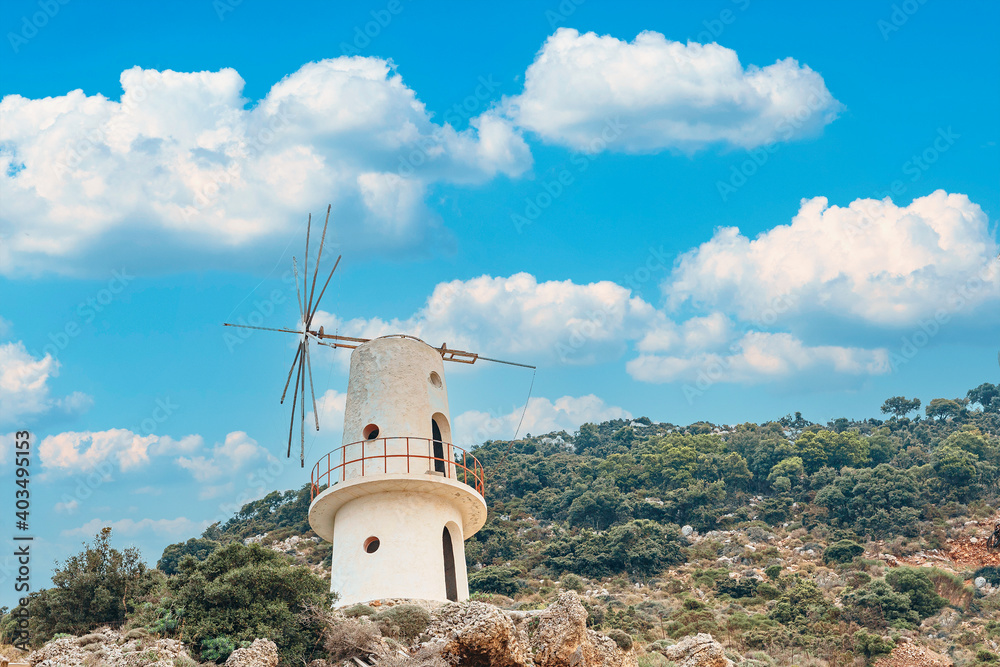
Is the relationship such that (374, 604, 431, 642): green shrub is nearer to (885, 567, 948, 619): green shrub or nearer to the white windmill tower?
the white windmill tower

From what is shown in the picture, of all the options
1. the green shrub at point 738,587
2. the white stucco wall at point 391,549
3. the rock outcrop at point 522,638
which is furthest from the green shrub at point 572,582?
the rock outcrop at point 522,638

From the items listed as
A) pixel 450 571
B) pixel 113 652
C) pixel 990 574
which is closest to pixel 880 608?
pixel 990 574

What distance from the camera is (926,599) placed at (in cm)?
4256

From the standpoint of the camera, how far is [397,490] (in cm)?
2342

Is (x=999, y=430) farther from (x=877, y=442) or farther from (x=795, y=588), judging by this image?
(x=795, y=588)

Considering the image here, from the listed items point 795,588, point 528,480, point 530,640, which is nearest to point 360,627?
point 530,640

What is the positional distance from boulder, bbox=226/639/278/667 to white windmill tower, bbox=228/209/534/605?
15.7 ft

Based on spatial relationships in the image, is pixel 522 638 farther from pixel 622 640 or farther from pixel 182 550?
pixel 182 550

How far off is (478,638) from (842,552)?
40539 mm

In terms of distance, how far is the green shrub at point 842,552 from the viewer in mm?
52562

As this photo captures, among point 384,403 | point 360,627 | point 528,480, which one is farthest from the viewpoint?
point 528,480

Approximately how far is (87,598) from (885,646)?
27578 millimetres

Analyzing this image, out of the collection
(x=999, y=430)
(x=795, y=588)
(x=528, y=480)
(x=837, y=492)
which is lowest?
(x=795, y=588)

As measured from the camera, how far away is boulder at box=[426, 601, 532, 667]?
706 inches
